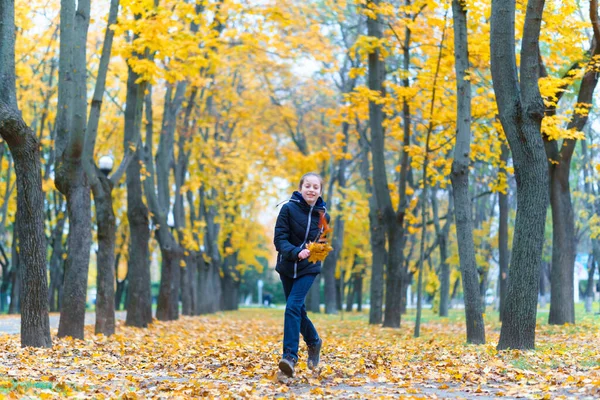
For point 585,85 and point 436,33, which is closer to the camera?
point 585,85

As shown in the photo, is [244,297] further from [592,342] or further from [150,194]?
[592,342]

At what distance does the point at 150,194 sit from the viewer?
22.4m

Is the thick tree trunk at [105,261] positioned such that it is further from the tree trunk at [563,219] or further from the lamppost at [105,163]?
the tree trunk at [563,219]

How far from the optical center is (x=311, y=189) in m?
8.27

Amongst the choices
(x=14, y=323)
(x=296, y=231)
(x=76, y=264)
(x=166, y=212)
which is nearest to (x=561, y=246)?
(x=76, y=264)

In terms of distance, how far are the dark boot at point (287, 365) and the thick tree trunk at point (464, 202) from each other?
224 inches

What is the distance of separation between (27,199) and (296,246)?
15.4ft

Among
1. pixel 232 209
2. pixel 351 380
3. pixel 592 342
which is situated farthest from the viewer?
pixel 232 209

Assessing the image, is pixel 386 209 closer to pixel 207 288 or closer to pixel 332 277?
pixel 207 288

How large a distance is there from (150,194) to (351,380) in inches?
597

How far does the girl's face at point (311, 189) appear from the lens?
27.1 ft

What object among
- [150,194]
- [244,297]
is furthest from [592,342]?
[244,297]

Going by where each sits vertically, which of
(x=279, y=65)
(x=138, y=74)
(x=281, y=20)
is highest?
(x=279, y=65)

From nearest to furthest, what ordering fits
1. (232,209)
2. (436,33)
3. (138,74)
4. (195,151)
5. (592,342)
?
(592,342), (138,74), (436,33), (195,151), (232,209)
